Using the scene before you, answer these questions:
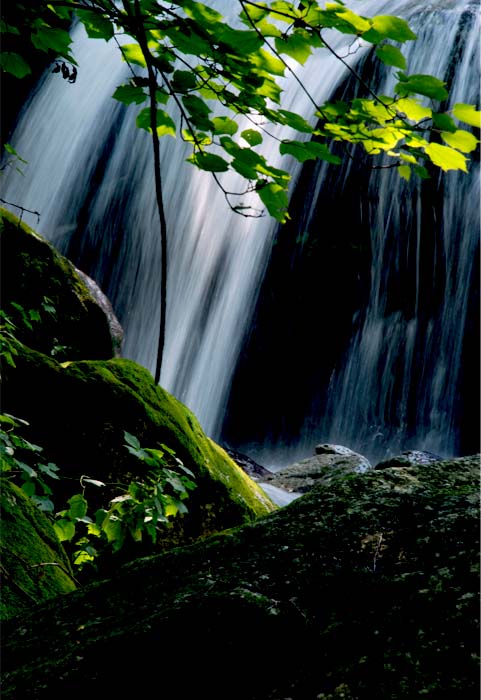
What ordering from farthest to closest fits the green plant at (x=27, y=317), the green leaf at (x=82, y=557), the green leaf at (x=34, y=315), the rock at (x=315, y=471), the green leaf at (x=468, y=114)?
the rock at (x=315, y=471), the green leaf at (x=34, y=315), the green plant at (x=27, y=317), the green leaf at (x=82, y=557), the green leaf at (x=468, y=114)

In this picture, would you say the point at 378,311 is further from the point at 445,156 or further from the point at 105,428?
the point at 445,156

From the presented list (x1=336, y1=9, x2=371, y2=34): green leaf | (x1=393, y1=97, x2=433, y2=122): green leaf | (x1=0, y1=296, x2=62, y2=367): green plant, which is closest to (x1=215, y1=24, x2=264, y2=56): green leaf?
(x1=336, y1=9, x2=371, y2=34): green leaf

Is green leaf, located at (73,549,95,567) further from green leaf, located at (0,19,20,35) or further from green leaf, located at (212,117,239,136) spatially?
green leaf, located at (0,19,20,35)

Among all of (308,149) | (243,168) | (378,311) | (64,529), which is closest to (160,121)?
(243,168)

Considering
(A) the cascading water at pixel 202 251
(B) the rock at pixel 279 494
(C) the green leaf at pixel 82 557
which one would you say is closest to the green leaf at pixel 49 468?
(C) the green leaf at pixel 82 557

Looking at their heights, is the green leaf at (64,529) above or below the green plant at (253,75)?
below

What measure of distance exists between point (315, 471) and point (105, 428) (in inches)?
184

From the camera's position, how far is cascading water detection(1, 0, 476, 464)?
409 inches

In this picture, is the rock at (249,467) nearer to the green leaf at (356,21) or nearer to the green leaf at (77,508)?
the green leaf at (77,508)

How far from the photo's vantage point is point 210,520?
3.58 m

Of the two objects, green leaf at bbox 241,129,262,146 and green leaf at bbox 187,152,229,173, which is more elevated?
green leaf at bbox 241,129,262,146

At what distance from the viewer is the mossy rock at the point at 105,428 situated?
3.29m

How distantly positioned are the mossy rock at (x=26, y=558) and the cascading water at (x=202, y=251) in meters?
8.14

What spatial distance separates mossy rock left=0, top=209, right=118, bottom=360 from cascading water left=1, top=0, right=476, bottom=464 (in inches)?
214
